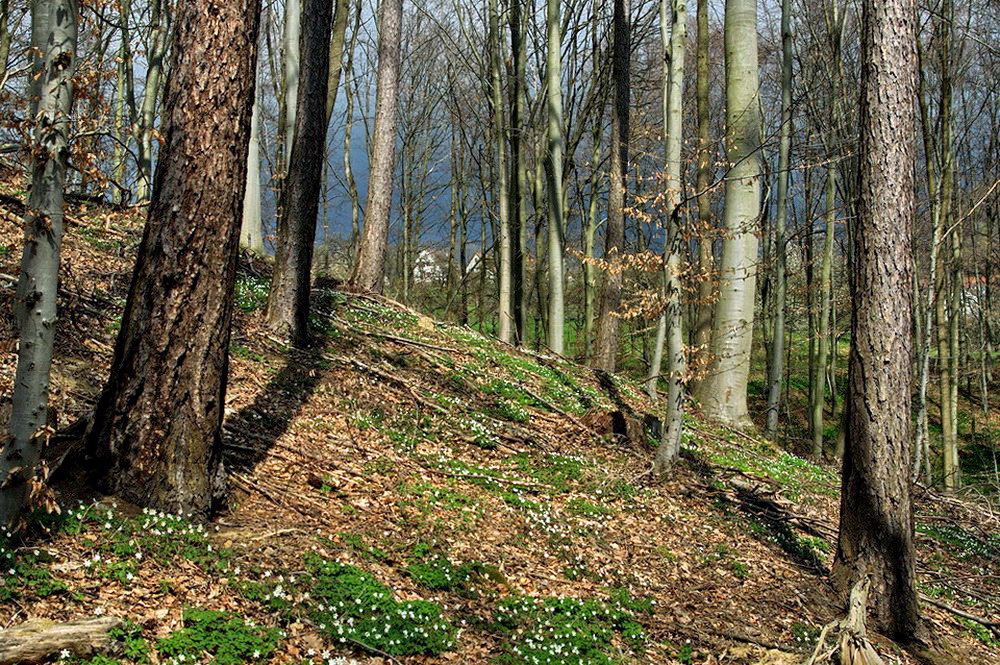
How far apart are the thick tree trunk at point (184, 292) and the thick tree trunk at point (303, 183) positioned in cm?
460

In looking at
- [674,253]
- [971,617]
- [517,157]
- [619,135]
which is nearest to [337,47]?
[517,157]

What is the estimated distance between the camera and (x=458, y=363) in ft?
41.2

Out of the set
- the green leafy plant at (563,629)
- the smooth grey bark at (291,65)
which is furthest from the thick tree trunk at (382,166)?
the green leafy plant at (563,629)

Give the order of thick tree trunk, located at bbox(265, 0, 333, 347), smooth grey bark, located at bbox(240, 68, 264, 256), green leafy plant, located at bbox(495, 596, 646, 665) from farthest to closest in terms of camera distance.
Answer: smooth grey bark, located at bbox(240, 68, 264, 256), thick tree trunk, located at bbox(265, 0, 333, 347), green leafy plant, located at bbox(495, 596, 646, 665)

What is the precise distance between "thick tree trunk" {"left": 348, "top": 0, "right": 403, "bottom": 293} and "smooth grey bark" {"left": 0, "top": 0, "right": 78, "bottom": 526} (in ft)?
36.4

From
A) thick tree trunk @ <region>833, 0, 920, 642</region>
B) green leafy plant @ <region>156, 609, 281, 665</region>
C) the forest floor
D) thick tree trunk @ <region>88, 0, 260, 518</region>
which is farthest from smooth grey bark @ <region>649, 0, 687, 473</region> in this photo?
green leafy plant @ <region>156, 609, 281, 665</region>

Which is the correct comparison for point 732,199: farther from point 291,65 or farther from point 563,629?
point 563,629

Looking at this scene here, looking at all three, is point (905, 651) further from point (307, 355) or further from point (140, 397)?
point (307, 355)

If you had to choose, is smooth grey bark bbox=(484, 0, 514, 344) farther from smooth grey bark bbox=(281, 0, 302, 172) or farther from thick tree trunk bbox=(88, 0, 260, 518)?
thick tree trunk bbox=(88, 0, 260, 518)

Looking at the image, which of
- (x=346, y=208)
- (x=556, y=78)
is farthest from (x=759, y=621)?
(x=346, y=208)

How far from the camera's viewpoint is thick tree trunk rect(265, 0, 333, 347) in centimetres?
1004

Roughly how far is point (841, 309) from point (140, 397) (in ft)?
87.3

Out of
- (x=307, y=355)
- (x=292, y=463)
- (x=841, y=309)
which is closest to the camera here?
(x=292, y=463)

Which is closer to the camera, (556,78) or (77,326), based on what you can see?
(77,326)
